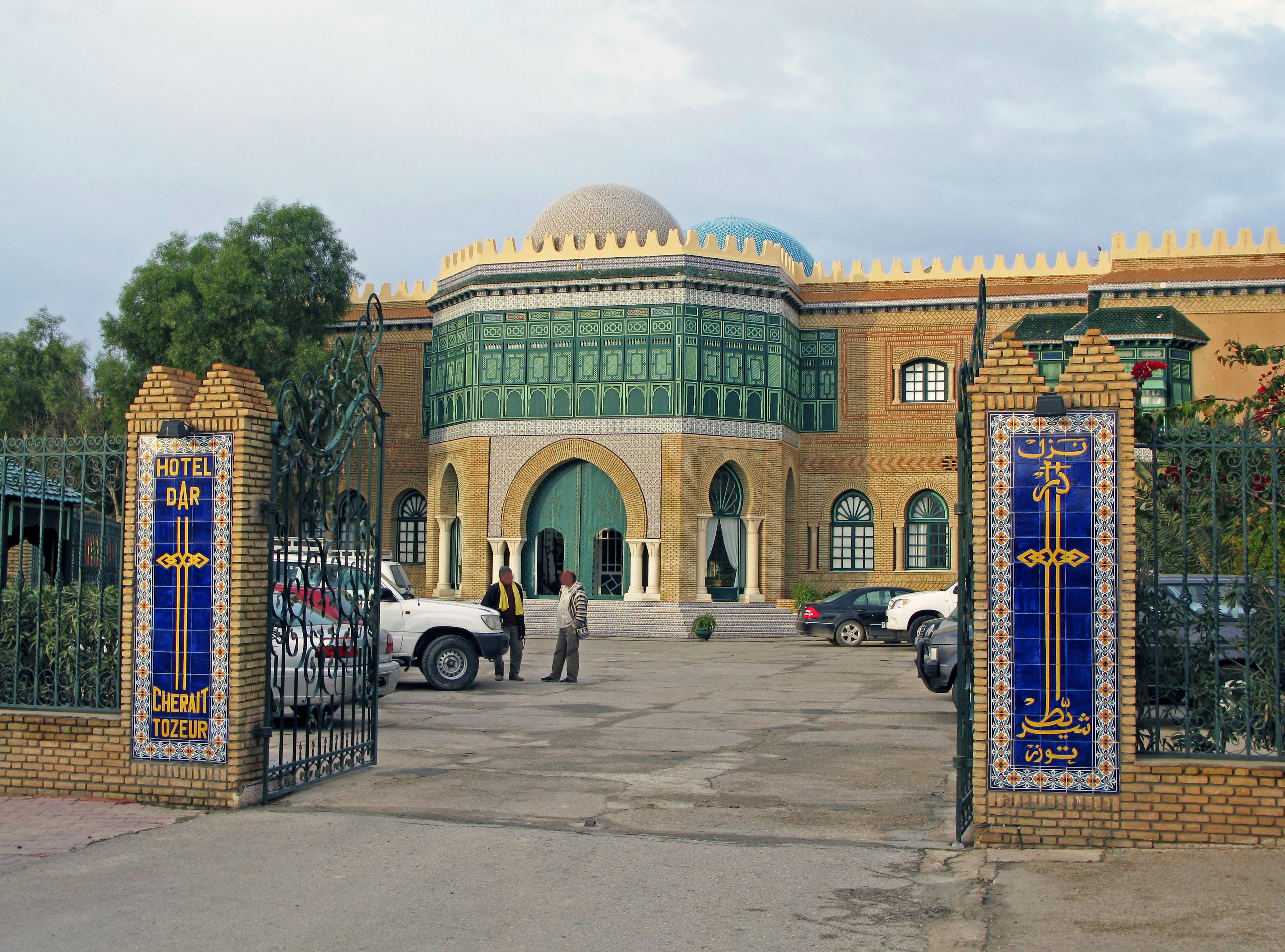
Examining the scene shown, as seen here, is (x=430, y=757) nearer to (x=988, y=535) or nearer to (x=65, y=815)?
(x=65, y=815)

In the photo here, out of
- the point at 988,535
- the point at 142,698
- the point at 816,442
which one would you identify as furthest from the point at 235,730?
the point at 816,442

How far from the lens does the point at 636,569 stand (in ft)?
96.7

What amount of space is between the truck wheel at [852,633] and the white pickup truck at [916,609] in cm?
140

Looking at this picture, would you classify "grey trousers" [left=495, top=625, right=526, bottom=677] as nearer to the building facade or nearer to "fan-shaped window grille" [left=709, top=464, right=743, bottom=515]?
the building facade

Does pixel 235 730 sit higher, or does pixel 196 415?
pixel 196 415

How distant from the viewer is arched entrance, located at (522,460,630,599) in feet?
99.2


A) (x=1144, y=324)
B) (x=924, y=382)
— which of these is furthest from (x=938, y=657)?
(x=924, y=382)

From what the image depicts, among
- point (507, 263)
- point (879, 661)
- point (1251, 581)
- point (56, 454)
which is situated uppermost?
point (507, 263)

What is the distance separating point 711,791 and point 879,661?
41.5 ft

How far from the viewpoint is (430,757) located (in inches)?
406

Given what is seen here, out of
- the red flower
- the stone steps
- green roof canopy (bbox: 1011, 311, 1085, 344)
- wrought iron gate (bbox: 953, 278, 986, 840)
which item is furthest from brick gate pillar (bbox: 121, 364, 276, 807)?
green roof canopy (bbox: 1011, 311, 1085, 344)

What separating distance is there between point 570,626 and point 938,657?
4589 millimetres

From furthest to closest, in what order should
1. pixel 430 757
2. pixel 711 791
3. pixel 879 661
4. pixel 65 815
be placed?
pixel 879 661 < pixel 430 757 < pixel 711 791 < pixel 65 815

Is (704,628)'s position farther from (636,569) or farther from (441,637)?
(441,637)
